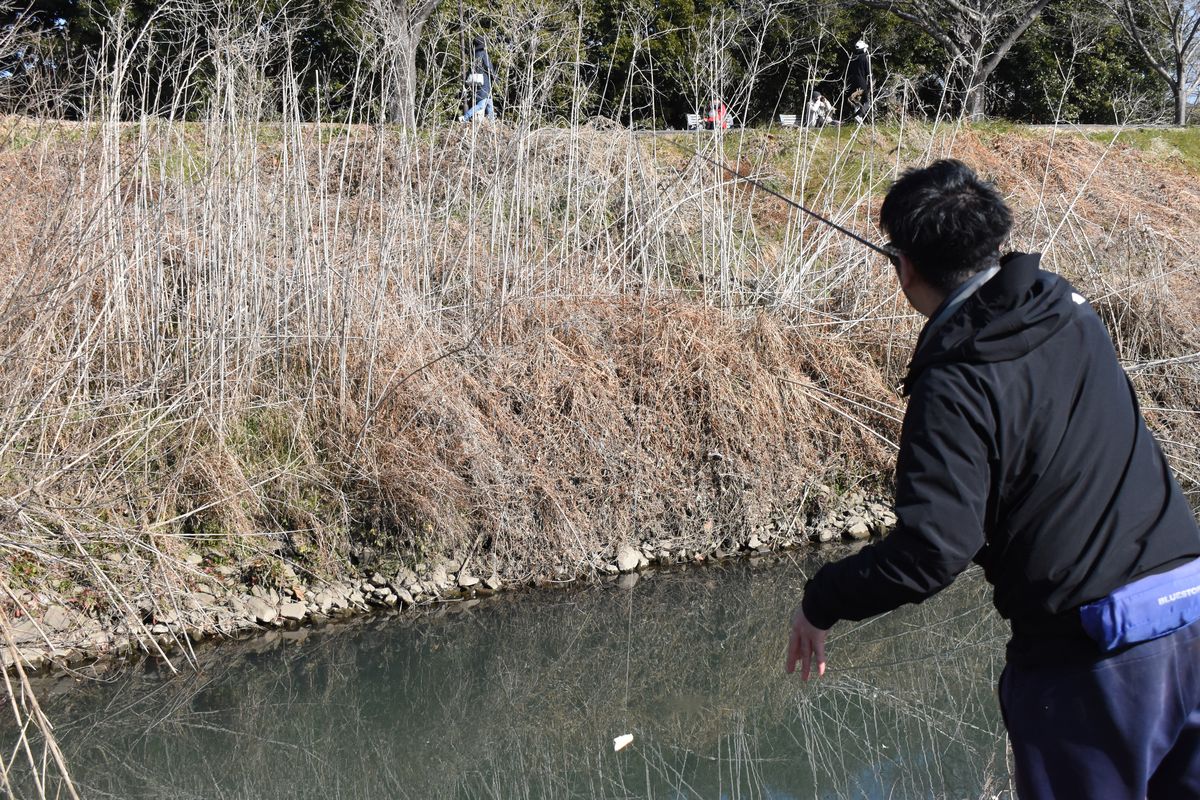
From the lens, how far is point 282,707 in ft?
16.9

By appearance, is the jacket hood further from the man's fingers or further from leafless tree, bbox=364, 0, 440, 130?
leafless tree, bbox=364, 0, 440, 130

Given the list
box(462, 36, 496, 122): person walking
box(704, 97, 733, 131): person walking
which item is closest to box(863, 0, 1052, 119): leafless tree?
box(704, 97, 733, 131): person walking

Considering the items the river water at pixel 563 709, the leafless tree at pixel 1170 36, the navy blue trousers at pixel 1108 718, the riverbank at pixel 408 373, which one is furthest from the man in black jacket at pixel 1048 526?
the leafless tree at pixel 1170 36

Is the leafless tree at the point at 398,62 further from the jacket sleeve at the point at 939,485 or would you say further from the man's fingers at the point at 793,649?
the jacket sleeve at the point at 939,485

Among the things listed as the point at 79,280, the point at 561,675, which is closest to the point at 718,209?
the point at 561,675

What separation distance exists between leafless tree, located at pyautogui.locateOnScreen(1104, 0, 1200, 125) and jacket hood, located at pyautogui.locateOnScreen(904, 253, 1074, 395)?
1745cm

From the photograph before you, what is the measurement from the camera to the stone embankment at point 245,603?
5.16 meters

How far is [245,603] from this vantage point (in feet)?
18.8

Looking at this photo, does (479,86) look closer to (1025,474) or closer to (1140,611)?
(1025,474)

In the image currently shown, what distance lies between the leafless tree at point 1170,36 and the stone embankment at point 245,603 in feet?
46.6

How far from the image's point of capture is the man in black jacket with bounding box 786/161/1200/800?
69.8 inches

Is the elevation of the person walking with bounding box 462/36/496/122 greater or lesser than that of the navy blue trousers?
greater

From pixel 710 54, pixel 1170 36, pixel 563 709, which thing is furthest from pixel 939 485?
pixel 1170 36

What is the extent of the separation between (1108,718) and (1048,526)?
1.01 ft
